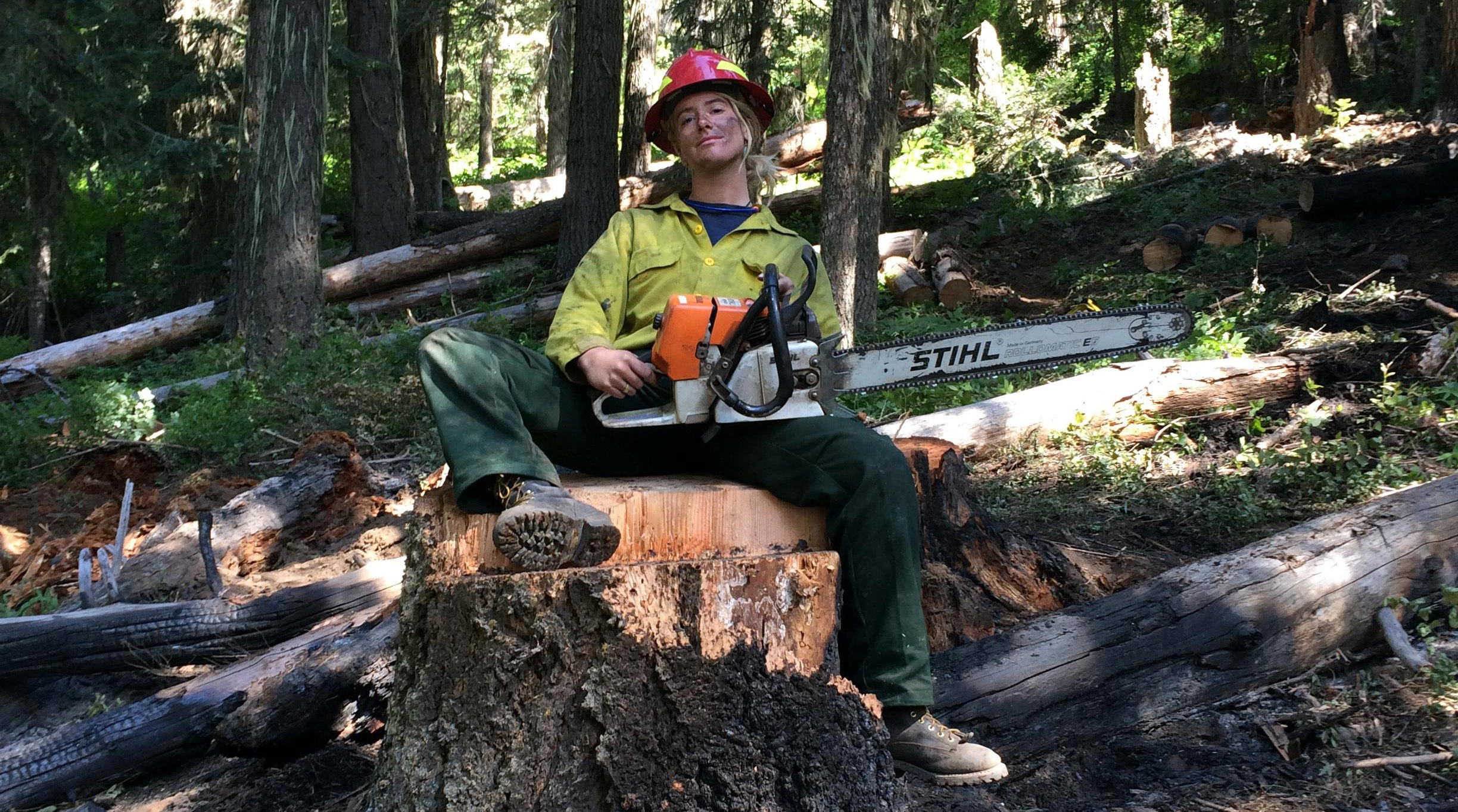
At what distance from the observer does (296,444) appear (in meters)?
6.72

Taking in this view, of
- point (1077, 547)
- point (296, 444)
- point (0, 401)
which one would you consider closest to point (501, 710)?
point (1077, 547)

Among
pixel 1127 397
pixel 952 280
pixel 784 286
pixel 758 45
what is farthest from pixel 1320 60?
pixel 784 286

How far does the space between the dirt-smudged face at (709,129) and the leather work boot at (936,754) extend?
1.61m

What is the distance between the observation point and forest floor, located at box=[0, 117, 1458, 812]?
290 centimetres

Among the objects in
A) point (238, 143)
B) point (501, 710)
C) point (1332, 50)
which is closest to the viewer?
point (501, 710)

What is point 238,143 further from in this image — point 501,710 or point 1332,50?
point 1332,50

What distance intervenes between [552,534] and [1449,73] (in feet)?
40.6

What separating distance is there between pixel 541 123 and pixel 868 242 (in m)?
20.4

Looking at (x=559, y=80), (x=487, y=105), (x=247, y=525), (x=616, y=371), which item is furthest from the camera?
(x=487, y=105)

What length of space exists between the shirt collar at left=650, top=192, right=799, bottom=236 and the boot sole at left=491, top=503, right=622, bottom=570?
1.14 metres

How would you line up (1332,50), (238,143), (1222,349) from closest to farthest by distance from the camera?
(1222,349)
(238,143)
(1332,50)

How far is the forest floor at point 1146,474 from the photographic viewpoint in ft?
9.50

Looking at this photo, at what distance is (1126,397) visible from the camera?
5.77 m

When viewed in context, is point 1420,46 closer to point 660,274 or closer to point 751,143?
point 751,143
